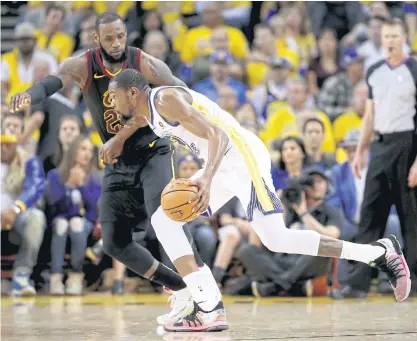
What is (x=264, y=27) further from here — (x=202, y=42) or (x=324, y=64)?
(x=324, y=64)

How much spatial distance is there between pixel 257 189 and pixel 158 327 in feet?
4.15

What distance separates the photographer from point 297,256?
9398mm

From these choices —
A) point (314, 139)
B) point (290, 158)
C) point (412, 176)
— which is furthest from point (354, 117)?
point (412, 176)

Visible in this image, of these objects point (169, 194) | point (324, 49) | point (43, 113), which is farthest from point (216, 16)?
point (169, 194)

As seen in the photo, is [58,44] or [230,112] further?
[58,44]

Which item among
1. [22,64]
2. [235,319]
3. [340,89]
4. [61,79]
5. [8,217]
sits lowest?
[235,319]

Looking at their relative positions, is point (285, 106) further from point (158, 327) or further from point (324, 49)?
point (158, 327)

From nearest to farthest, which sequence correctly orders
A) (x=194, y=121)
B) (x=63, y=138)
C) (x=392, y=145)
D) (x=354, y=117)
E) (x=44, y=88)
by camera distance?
(x=194, y=121) < (x=44, y=88) < (x=392, y=145) < (x=63, y=138) < (x=354, y=117)

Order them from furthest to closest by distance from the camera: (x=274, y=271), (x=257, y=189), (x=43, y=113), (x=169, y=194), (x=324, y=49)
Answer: (x=324, y=49) → (x=43, y=113) → (x=274, y=271) → (x=257, y=189) → (x=169, y=194)

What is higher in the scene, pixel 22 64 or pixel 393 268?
pixel 22 64

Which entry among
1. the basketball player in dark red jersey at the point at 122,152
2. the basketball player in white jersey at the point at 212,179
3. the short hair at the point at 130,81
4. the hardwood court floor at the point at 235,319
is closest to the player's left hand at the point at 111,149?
the basketball player in dark red jersey at the point at 122,152

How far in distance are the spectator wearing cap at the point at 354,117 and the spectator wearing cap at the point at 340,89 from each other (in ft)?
1.38

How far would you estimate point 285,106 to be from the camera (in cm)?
1167

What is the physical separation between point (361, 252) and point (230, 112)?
570cm
